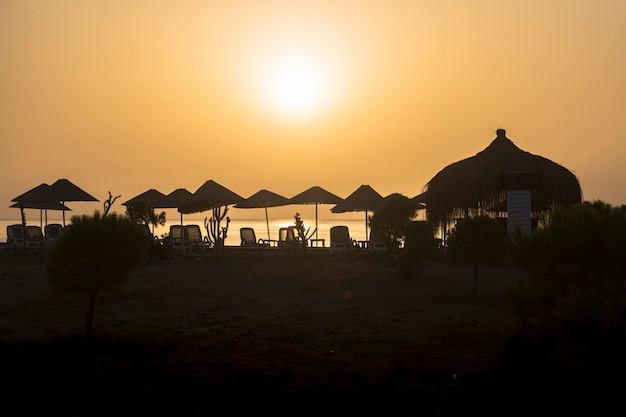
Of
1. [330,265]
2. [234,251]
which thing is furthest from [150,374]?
[234,251]

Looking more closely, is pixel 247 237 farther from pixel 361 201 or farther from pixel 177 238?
pixel 361 201

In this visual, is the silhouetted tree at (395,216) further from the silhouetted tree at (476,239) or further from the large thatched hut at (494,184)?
the silhouetted tree at (476,239)

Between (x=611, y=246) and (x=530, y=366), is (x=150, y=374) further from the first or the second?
(x=611, y=246)

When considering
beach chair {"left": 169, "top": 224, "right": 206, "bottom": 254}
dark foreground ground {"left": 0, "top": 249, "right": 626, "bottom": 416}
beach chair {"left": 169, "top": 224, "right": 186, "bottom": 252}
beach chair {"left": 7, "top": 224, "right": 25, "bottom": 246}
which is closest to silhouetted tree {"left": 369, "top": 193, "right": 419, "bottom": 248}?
dark foreground ground {"left": 0, "top": 249, "right": 626, "bottom": 416}

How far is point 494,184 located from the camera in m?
22.6

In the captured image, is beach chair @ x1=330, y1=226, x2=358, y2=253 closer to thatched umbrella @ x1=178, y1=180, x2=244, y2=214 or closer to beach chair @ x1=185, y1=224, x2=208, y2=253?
thatched umbrella @ x1=178, y1=180, x2=244, y2=214

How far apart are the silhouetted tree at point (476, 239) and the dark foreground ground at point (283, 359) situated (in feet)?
2.45

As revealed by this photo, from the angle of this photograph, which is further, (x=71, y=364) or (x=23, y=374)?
(x=71, y=364)

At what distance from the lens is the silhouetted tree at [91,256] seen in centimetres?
Answer: 846

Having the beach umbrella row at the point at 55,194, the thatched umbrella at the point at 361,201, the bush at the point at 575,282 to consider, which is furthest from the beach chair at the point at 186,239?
the bush at the point at 575,282

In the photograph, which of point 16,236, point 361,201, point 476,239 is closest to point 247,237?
point 361,201

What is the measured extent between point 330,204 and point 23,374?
22335 mm

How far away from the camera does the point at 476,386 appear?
240 inches

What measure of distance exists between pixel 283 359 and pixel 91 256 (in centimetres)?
282
